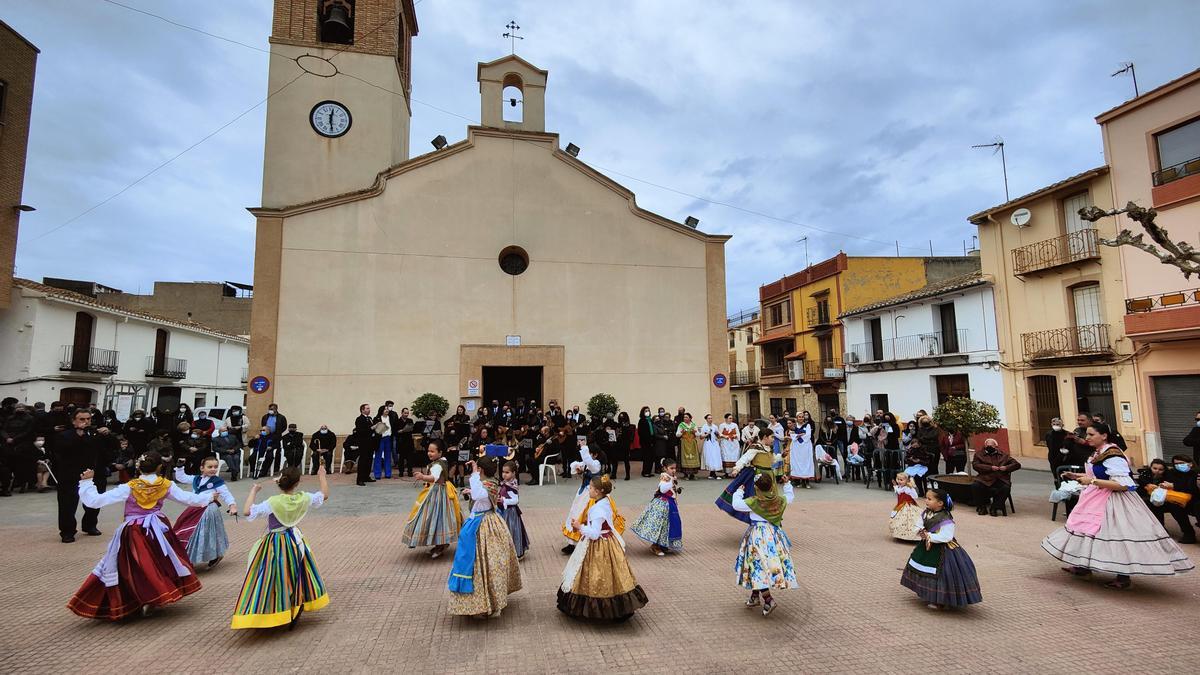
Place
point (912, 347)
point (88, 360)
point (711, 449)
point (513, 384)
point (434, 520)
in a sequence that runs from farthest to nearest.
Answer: point (912, 347), point (88, 360), point (513, 384), point (711, 449), point (434, 520)

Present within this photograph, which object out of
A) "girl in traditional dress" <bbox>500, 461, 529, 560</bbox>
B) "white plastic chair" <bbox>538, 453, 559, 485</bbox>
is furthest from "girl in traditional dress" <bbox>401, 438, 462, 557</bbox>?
"white plastic chair" <bbox>538, 453, 559, 485</bbox>

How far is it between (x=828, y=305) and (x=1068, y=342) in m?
14.1

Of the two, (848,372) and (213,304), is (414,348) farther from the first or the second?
(213,304)

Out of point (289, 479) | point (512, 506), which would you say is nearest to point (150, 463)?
point (289, 479)

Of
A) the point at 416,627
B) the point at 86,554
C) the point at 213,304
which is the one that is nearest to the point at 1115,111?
the point at 416,627

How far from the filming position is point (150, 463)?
17.0ft

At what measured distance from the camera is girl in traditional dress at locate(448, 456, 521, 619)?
4812 mm

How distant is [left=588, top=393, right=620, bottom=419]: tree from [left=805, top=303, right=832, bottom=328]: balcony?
1927cm

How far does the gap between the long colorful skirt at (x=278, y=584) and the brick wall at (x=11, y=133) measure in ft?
71.9

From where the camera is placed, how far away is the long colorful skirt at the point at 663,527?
7.09 metres

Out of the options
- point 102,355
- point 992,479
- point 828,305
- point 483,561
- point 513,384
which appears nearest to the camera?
point 483,561

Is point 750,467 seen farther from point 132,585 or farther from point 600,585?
point 132,585

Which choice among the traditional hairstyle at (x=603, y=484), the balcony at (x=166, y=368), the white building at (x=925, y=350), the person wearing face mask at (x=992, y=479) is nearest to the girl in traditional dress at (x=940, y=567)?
the traditional hairstyle at (x=603, y=484)

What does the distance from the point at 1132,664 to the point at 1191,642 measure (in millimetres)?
947
